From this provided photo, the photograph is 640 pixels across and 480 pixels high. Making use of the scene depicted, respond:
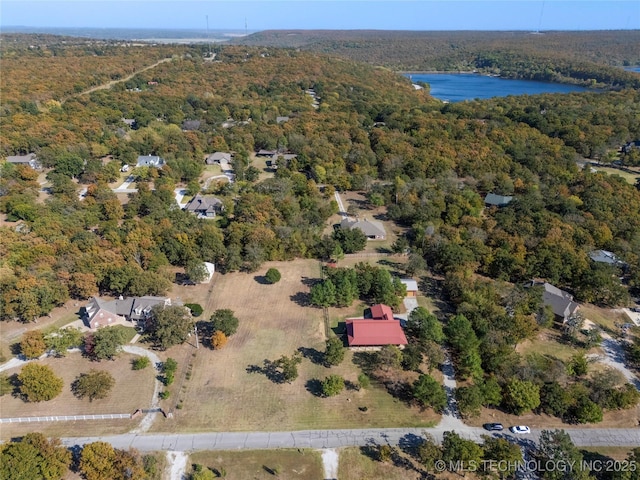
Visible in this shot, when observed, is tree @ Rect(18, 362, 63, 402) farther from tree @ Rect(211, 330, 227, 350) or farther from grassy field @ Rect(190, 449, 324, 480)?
grassy field @ Rect(190, 449, 324, 480)

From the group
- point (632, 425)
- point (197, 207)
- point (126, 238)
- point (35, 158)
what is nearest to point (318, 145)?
point (197, 207)

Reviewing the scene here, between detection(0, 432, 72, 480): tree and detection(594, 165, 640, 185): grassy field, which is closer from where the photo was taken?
detection(0, 432, 72, 480): tree

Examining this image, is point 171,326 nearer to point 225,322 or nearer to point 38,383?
point 225,322

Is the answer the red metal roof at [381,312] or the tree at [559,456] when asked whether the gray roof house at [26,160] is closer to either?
the red metal roof at [381,312]

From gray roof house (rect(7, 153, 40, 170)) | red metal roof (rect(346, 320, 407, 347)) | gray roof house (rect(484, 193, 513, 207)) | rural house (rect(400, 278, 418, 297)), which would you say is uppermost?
gray roof house (rect(7, 153, 40, 170))

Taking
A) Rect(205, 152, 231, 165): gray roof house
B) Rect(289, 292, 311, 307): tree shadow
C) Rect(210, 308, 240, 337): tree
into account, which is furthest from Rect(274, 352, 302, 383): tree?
Rect(205, 152, 231, 165): gray roof house

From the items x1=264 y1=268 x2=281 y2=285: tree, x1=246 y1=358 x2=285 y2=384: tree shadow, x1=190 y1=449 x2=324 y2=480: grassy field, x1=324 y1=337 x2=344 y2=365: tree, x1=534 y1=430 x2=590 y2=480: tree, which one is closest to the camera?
x1=534 y1=430 x2=590 y2=480: tree

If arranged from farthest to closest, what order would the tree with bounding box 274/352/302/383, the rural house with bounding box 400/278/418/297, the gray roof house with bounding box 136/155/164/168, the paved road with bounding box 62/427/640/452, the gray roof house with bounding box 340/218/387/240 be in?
the gray roof house with bounding box 136/155/164/168
the gray roof house with bounding box 340/218/387/240
the rural house with bounding box 400/278/418/297
the tree with bounding box 274/352/302/383
the paved road with bounding box 62/427/640/452

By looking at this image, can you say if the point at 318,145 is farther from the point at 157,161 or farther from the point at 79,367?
the point at 79,367
